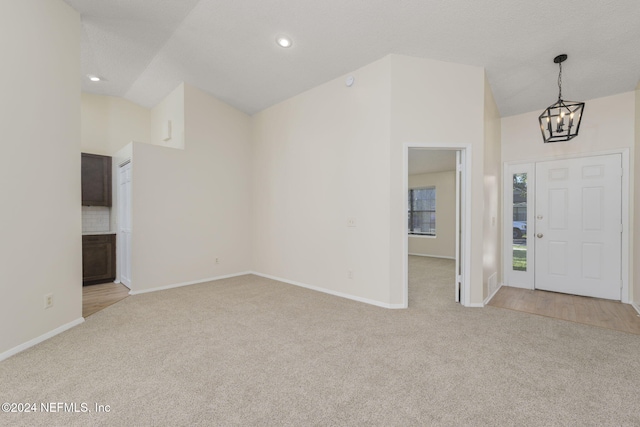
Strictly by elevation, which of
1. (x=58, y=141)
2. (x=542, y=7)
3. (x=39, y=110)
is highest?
(x=542, y=7)

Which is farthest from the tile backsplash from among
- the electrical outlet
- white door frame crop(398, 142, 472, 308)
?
white door frame crop(398, 142, 472, 308)

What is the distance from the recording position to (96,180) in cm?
490

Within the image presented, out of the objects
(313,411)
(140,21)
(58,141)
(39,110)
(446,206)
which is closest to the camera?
(313,411)

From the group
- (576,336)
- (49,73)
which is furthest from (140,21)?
(576,336)

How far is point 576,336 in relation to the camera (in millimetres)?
2664

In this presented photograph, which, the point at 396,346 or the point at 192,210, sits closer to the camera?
the point at 396,346

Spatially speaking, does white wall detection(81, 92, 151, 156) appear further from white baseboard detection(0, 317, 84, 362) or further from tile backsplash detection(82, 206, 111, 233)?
white baseboard detection(0, 317, 84, 362)

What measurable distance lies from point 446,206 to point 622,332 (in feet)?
17.7

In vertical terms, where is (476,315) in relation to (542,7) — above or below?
below

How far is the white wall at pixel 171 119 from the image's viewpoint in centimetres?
469

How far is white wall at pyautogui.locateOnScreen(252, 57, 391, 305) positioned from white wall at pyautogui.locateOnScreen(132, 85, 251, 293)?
389mm

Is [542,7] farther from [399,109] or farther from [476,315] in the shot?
[476,315]

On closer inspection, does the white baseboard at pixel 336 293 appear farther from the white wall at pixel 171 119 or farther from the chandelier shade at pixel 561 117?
the white wall at pixel 171 119

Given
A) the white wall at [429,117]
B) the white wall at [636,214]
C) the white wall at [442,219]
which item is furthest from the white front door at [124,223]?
the white wall at [442,219]
